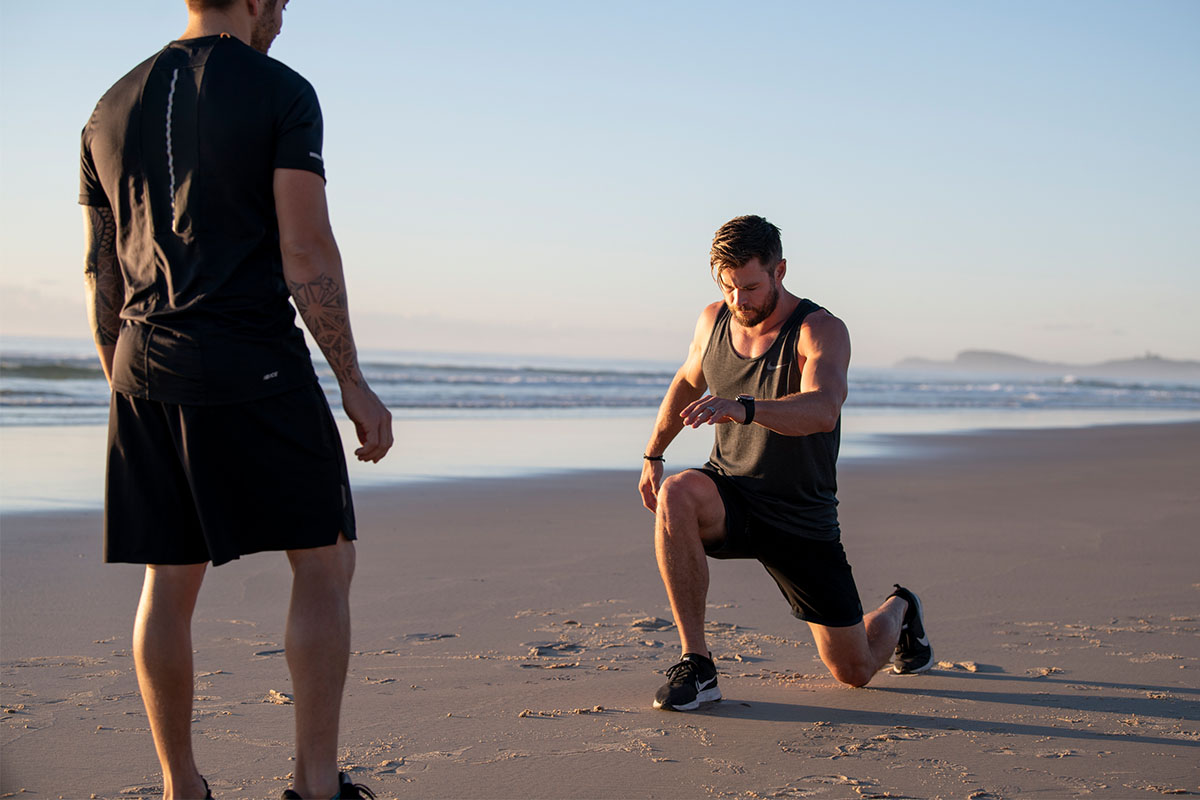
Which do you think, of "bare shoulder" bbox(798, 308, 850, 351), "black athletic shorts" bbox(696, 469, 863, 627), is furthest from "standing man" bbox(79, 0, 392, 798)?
"bare shoulder" bbox(798, 308, 850, 351)

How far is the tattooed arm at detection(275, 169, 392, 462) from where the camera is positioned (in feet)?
7.41

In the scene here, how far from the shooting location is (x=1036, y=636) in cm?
428

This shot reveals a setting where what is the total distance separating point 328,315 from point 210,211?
32 cm

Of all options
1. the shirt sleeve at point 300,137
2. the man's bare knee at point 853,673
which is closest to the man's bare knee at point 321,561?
the shirt sleeve at point 300,137

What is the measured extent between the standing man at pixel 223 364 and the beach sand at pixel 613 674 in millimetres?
545

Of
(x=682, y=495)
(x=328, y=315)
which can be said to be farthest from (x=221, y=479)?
(x=682, y=495)

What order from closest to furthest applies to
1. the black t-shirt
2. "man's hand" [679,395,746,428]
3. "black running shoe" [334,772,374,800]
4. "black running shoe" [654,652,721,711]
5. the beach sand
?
the black t-shirt
"black running shoe" [334,772,374,800]
the beach sand
"man's hand" [679,395,746,428]
"black running shoe" [654,652,721,711]

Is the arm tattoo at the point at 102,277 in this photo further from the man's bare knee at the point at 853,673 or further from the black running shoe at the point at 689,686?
the man's bare knee at the point at 853,673

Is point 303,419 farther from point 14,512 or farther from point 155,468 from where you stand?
point 14,512

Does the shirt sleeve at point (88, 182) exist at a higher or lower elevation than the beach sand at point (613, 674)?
higher

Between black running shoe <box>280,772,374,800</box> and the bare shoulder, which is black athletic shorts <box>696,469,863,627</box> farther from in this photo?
black running shoe <box>280,772,374,800</box>

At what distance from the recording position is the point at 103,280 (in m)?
2.50

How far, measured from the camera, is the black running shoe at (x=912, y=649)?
3.85m

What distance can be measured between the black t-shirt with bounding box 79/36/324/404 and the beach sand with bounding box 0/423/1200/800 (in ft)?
3.65
